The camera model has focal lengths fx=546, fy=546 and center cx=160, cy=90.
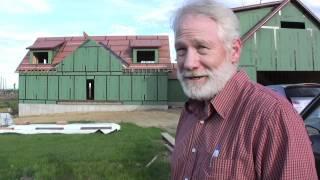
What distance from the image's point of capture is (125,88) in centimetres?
3928

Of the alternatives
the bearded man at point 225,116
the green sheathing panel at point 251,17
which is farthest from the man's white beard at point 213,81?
the green sheathing panel at point 251,17

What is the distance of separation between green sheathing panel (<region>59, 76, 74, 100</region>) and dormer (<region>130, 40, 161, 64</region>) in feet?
16.0

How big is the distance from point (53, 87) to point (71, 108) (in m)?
2.21

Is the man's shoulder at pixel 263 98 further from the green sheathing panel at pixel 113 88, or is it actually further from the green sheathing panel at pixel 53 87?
the green sheathing panel at pixel 53 87

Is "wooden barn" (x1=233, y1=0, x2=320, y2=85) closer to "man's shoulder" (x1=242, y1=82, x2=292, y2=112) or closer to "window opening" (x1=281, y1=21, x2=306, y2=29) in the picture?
"window opening" (x1=281, y1=21, x2=306, y2=29)

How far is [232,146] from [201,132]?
0.26m

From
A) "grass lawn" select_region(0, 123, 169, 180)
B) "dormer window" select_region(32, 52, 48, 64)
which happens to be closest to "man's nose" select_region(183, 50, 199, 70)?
"grass lawn" select_region(0, 123, 169, 180)

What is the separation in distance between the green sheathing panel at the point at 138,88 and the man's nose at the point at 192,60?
3660cm

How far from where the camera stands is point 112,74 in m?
39.4

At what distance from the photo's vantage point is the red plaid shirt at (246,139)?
212 centimetres

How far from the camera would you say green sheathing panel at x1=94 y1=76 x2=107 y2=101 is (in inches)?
1553

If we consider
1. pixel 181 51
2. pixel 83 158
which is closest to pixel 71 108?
pixel 83 158

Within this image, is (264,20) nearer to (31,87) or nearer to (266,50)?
(266,50)

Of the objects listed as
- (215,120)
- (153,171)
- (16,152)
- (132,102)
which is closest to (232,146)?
(215,120)
